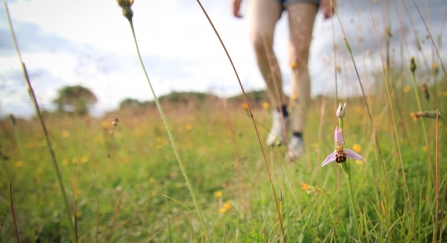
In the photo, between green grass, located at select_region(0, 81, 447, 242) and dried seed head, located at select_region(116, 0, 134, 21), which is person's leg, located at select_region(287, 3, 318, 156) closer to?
green grass, located at select_region(0, 81, 447, 242)

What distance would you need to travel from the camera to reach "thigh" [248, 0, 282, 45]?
5.32 feet

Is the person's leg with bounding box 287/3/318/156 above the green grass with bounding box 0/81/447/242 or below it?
above

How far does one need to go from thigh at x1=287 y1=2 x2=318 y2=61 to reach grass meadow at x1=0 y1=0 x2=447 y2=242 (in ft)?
1.44

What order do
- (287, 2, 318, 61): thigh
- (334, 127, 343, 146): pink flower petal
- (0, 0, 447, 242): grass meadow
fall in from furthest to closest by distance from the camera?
(287, 2, 318, 61): thigh
(0, 0, 447, 242): grass meadow
(334, 127, 343, 146): pink flower petal

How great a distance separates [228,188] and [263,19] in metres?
1.13

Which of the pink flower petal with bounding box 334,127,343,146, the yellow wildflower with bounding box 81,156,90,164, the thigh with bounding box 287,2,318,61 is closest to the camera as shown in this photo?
the pink flower petal with bounding box 334,127,343,146

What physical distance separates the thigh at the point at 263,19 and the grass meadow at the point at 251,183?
1.59 ft

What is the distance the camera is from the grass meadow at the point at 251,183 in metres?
0.62

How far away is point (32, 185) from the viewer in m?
1.87

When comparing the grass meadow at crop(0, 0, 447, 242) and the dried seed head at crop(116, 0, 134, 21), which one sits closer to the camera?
the dried seed head at crop(116, 0, 134, 21)

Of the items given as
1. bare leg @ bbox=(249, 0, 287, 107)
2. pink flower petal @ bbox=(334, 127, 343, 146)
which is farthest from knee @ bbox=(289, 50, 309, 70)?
pink flower petal @ bbox=(334, 127, 343, 146)

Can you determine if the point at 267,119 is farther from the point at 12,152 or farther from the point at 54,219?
the point at 12,152

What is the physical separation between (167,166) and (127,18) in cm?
167

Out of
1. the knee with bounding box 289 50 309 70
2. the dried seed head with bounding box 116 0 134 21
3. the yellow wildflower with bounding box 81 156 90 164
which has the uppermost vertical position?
the knee with bounding box 289 50 309 70
